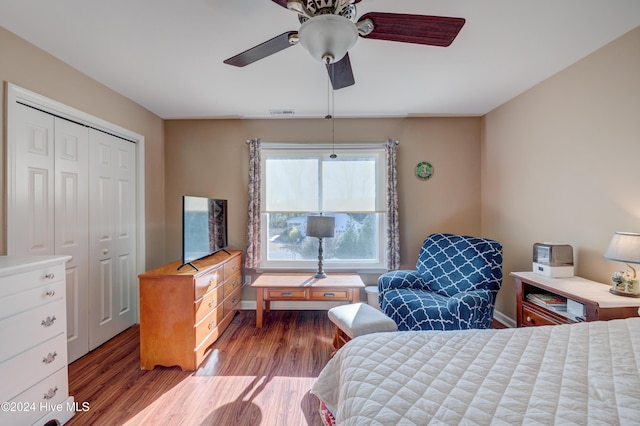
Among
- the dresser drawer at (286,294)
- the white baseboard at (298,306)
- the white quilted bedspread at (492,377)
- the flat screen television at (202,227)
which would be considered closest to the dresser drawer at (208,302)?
the flat screen television at (202,227)

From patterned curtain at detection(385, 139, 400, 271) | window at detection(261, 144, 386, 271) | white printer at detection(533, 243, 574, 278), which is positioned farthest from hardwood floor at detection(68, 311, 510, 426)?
white printer at detection(533, 243, 574, 278)

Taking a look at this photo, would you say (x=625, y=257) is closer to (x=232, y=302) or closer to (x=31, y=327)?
(x=232, y=302)

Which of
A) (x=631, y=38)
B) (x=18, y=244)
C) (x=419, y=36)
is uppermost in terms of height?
(x=631, y=38)

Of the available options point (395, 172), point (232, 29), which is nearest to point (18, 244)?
point (232, 29)

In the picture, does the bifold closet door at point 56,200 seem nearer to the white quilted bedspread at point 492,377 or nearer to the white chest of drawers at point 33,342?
the white chest of drawers at point 33,342

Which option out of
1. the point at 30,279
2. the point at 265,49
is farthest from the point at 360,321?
the point at 30,279

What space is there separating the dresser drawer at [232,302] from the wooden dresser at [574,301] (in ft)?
9.27

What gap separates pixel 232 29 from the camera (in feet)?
5.69

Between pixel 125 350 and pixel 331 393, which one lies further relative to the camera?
pixel 125 350

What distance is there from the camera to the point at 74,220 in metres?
2.27

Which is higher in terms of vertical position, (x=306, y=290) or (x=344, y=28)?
(x=344, y=28)

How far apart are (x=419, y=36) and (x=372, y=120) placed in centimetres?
206

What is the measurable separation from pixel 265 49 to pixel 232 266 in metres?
2.32

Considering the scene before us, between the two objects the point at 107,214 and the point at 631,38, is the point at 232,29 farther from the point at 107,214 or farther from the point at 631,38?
the point at 631,38
